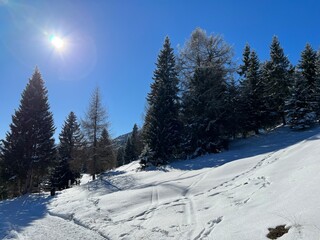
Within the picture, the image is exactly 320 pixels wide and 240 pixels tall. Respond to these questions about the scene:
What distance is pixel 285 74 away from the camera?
33.2 metres

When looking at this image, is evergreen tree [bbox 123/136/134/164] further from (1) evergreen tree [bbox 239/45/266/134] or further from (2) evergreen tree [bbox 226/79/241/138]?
(2) evergreen tree [bbox 226/79/241/138]

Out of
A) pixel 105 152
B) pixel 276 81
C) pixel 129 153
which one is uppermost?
pixel 276 81

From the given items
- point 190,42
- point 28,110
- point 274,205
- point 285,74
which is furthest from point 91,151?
point 285,74

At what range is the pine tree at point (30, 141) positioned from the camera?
25156mm

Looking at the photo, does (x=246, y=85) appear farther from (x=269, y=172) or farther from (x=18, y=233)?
(x=18, y=233)

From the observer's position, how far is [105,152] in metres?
27.5

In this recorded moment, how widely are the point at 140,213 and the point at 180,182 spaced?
4.23 meters

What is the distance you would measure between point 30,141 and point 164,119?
42.9 ft

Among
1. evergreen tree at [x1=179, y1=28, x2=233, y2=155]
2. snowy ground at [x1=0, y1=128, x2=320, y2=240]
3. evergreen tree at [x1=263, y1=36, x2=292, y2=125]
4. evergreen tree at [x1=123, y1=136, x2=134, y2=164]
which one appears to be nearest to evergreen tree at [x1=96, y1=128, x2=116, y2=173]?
evergreen tree at [x1=179, y1=28, x2=233, y2=155]

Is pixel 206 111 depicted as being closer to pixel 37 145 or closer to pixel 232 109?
pixel 232 109

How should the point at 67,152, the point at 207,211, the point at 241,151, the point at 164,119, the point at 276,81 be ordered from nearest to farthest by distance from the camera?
the point at 207,211
the point at 241,151
the point at 164,119
the point at 276,81
the point at 67,152

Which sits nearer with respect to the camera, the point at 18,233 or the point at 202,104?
the point at 18,233

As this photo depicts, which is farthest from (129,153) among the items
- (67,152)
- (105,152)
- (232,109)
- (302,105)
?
(302,105)

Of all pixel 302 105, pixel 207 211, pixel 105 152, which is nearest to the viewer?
pixel 207 211
